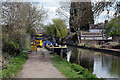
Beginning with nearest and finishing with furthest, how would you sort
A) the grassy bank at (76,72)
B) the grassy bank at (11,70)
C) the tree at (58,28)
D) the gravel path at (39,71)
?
the grassy bank at (11,70)
the grassy bank at (76,72)
the gravel path at (39,71)
the tree at (58,28)

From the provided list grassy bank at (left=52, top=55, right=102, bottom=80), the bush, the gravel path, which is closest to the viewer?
grassy bank at (left=52, top=55, right=102, bottom=80)

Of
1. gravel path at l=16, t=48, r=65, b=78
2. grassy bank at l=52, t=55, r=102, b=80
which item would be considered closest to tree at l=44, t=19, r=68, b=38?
gravel path at l=16, t=48, r=65, b=78

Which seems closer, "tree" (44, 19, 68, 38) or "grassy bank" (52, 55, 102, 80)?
"grassy bank" (52, 55, 102, 80)

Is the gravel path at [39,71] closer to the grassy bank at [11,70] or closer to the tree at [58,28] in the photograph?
the grassy bank at [11,70]

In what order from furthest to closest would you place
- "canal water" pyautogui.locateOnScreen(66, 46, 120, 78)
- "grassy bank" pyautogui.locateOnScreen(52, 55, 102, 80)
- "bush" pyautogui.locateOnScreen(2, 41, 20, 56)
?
"bush" pyautogui.locateOnScreen(2, 41, 20, 56) → "canal water" pyautogui.locateOnScreen(66, 46, 120, 78) → "grassy bank" pyautogui.locateOnScreen(52, 55, 102, 80)

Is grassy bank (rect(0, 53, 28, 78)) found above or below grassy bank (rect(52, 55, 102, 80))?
above

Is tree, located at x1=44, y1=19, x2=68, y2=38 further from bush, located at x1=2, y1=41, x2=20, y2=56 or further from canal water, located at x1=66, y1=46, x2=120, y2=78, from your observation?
bush, located at x1=2, y1=41, x2=20, y2=56

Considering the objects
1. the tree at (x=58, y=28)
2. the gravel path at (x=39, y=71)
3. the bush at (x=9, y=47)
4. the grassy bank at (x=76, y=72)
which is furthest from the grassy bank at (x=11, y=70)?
the tree at (x=58, y=28)

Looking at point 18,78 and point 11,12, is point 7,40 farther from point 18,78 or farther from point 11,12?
point 18,78

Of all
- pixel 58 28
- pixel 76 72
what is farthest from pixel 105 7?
pixel 58 28

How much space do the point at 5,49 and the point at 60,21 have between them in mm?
59305

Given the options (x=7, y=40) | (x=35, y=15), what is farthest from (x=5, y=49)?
(x=35, y=15)

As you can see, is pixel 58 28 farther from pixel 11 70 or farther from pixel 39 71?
pixel 11 70

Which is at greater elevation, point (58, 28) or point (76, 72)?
point (58, 28)
